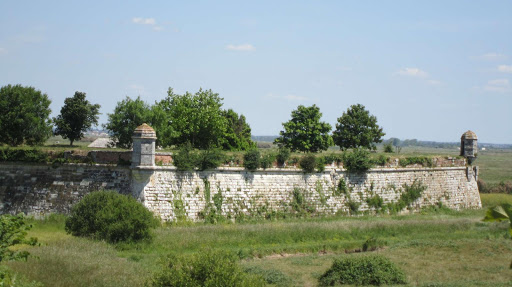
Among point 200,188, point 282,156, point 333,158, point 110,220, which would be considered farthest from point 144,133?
point 333,158

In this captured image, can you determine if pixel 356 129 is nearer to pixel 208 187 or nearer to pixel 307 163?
pixel 307 163

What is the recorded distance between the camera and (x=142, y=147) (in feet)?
86.6

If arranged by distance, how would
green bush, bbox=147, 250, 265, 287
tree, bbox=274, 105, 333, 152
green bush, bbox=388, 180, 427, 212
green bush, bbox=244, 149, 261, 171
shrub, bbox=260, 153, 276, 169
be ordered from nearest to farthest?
1. green bush, bbox=147, 250, 265, 287
2. green bush, bbox=244, 149, 261, 171
3. shrub, bbox=260, 153, 276, 169
4. green bush, bbox=388, 180, 427, 212
5. tree, bbox=274, 105, 333, 152

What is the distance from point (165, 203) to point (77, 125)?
46.2 feet

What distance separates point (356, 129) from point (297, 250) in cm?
2571

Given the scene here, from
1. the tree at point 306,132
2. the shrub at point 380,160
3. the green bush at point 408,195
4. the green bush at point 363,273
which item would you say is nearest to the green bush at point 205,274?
the green bush at point 363,273

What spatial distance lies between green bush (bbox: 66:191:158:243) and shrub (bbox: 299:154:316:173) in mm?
10970

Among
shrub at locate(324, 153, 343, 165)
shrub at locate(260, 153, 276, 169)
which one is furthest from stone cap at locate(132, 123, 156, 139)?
shrub at locate(324, 153, 343, 165)

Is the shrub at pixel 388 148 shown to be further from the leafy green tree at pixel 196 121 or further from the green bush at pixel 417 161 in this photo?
the leafy green tree at pixel 196 121

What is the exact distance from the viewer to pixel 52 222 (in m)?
25.8

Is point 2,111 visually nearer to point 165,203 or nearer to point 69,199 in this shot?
point 69,199

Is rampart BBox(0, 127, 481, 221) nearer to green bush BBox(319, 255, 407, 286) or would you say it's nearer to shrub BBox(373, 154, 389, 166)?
shrub BBox(373, 154, 389, 166)

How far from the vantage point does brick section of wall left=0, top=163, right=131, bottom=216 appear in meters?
26.6

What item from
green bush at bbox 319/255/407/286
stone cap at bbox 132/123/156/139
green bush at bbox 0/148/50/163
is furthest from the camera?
green bush at bbox 0/148/50/163
